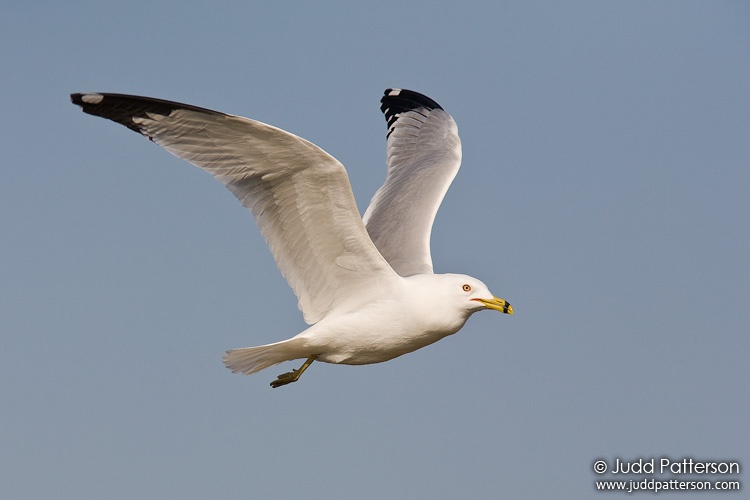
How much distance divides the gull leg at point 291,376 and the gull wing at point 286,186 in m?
0.47

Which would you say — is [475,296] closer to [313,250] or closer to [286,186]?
[313,250]

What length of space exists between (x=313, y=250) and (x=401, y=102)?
22.0ft

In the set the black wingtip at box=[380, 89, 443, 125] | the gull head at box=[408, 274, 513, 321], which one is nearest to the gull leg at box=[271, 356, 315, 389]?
the gull head at box=[408, 274, 513, 321]

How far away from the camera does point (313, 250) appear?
12.1m

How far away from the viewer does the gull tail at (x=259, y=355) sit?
11.9 metres

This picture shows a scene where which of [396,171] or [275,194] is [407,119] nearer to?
[396,171]

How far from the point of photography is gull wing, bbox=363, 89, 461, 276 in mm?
13984

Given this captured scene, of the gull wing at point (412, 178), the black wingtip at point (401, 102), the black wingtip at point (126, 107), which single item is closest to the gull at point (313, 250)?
the black wingtip at point (126, 107)

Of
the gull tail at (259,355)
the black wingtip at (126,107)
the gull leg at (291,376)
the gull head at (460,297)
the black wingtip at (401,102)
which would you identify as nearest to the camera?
the black wingtip at (126,107)

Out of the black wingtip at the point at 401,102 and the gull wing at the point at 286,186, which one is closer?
the gull wing at the point at 286,186

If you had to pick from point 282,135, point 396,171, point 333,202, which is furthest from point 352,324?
point 396,171

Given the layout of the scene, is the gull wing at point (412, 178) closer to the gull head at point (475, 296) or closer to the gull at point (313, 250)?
the gull at point (313, 250)

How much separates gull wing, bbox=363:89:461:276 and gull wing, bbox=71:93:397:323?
1.33 meters

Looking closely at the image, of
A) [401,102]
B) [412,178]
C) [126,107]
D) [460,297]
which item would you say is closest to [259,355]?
[460,297]
